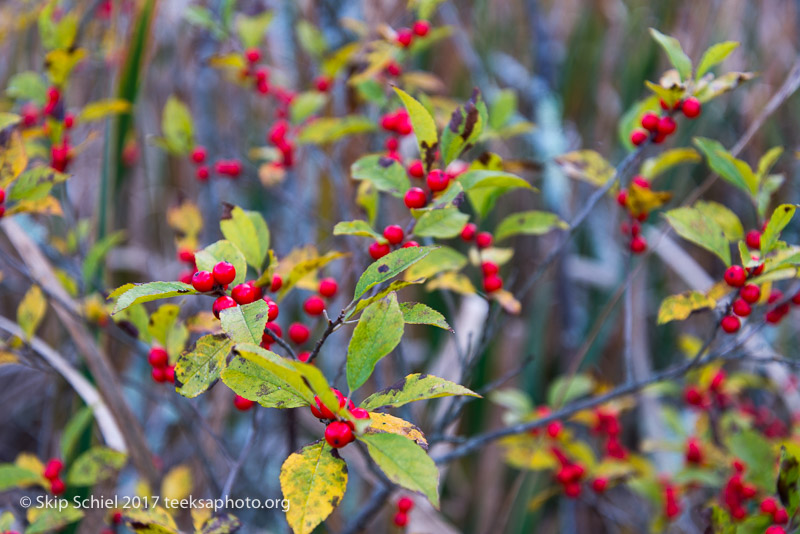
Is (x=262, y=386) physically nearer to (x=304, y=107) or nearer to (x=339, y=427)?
(x=339, y=427)

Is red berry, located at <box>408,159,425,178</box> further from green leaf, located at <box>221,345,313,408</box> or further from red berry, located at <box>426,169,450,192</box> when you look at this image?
green leaf, located at <box>221,345,313,408</box>

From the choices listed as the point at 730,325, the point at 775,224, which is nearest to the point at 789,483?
the point at 730,325

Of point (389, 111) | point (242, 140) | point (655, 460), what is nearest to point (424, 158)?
point (389, 111)

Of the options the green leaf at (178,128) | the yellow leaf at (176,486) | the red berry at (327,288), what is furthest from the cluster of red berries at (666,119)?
the yellow leaf at (176,486)

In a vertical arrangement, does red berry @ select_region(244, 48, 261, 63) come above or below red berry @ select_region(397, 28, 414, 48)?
below

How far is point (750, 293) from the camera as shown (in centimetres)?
65

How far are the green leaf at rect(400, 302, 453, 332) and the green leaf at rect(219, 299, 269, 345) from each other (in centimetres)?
12

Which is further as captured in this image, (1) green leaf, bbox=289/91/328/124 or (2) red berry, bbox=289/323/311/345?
(1) green leaf, bbox=289/91/328/124

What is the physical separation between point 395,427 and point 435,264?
0.84ft

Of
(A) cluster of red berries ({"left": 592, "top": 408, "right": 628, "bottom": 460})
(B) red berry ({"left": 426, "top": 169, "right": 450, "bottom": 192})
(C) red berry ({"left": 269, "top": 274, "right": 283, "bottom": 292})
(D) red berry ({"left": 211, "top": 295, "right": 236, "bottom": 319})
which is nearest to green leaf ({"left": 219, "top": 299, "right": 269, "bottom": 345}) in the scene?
(D) red berry ({"left": 211, "top": 295, "right": 236, "bottom": 319})

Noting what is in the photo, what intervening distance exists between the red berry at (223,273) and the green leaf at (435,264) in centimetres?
23

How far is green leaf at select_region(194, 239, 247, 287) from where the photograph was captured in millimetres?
513

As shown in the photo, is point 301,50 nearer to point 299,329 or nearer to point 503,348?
point 503,348

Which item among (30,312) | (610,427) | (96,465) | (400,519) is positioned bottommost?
(610,427)
